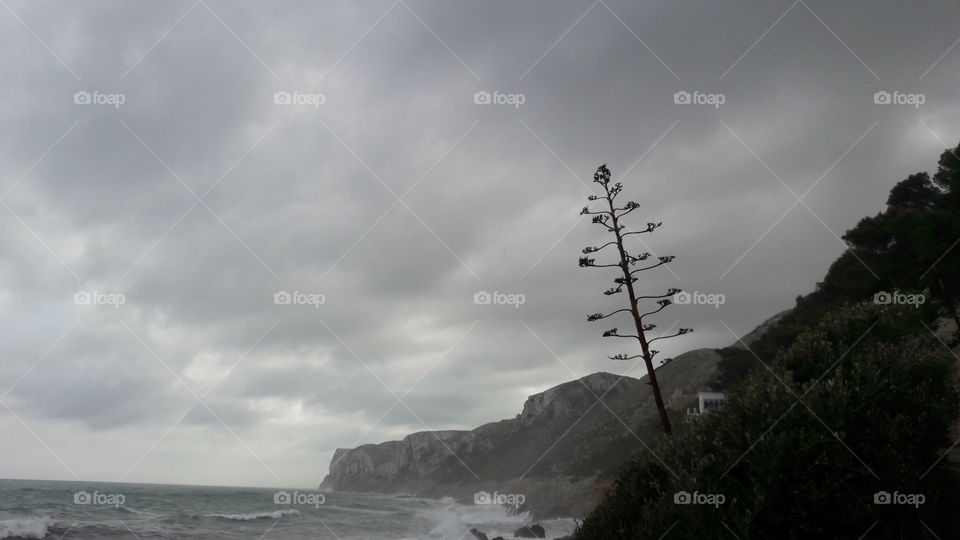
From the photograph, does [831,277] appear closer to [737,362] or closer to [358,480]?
[737,362]

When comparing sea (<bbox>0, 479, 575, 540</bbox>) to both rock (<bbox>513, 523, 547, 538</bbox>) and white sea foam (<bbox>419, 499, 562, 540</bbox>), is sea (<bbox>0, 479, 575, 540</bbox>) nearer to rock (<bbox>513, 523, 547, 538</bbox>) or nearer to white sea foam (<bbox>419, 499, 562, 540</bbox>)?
white sea foam (<bbox>419, 499, 562, 540</bbox>)

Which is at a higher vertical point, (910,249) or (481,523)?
(910,249)

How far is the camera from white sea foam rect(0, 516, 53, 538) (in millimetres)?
33225

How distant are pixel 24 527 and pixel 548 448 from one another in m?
83.6

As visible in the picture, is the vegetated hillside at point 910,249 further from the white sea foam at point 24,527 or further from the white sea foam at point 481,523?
the white sea foam at point 24,527

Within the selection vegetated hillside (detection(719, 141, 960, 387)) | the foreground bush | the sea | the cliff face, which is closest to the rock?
the sea

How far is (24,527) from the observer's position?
35031 millimetres

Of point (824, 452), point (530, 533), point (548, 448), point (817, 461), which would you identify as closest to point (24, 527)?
point (530, 533)

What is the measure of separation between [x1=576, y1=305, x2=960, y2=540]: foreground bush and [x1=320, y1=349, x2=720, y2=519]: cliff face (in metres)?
41.2

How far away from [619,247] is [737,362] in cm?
3270

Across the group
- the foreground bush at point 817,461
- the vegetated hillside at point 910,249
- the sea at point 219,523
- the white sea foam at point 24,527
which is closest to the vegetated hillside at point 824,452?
the foreground bush at point 817,461

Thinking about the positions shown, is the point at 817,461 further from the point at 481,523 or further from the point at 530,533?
the point at 481,523

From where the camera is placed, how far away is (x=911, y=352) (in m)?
13.2

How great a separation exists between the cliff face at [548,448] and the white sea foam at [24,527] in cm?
4023
